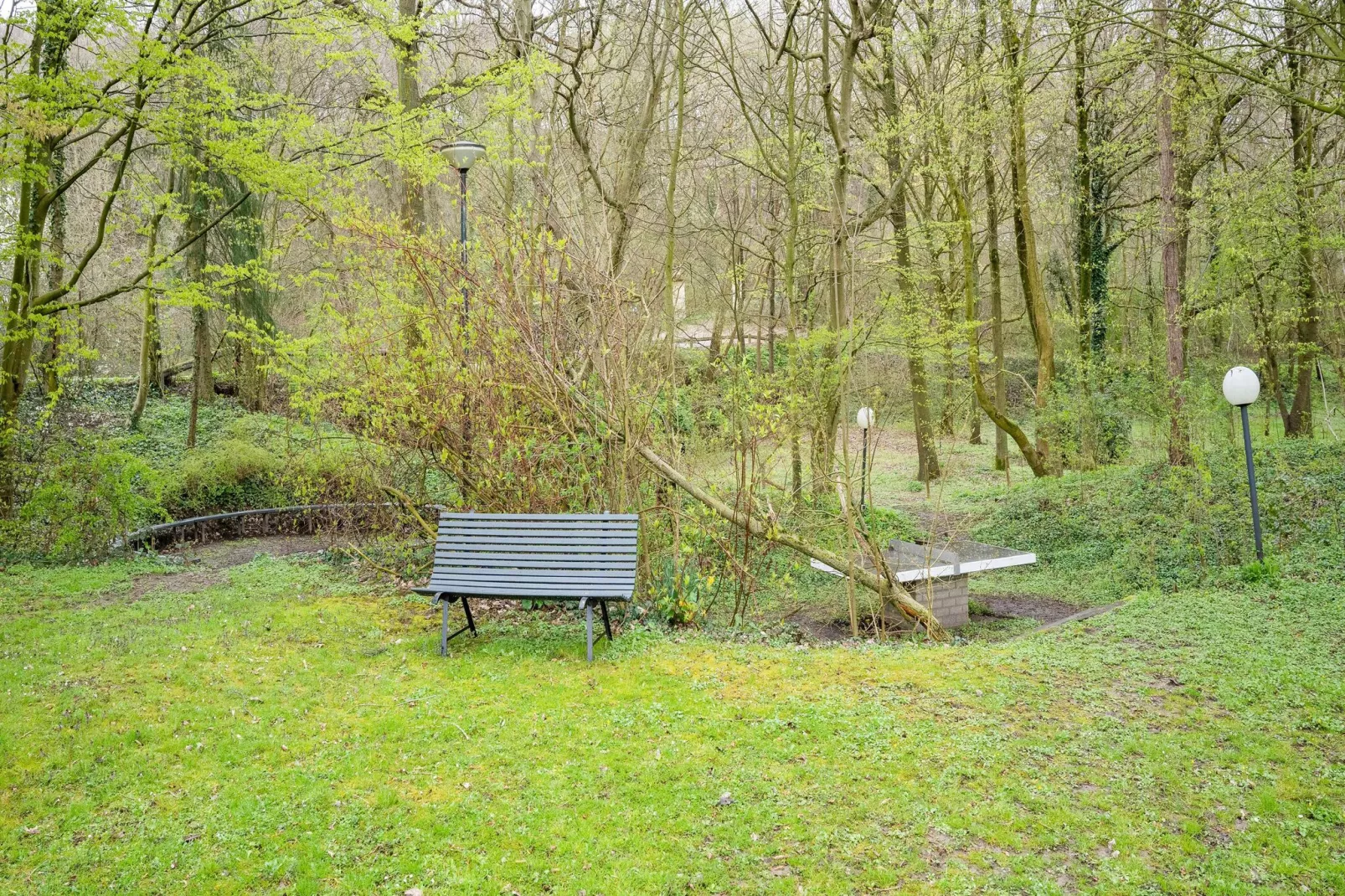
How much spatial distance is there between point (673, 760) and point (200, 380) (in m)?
15.6

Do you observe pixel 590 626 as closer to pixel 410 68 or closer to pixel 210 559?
pixel 210 559

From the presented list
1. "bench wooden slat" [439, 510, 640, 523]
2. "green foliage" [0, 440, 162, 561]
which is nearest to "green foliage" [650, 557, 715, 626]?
"bench wooden slat" [439, 510, 640, 523]

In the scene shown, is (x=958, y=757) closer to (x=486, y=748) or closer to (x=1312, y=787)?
(x=1312, y=787)

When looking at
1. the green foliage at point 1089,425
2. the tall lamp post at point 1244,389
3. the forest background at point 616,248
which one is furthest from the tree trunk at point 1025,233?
the tall lamp post at point 1244,389

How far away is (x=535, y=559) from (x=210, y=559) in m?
5.78

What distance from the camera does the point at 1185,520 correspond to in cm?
887

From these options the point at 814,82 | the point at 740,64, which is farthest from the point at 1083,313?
the point at 740,64

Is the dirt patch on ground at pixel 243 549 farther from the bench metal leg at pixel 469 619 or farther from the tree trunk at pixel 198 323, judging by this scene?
the tree trunk at pixel 198 323

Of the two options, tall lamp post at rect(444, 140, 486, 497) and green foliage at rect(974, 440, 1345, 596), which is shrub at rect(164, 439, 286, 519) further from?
green foliage at rect(974, 440, 1345, 596)

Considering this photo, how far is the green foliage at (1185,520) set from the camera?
777cm

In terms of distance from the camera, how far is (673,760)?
3.99 metres

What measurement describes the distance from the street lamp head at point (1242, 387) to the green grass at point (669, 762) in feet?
7.00

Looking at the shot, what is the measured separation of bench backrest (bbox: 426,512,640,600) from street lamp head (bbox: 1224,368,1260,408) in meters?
5.70

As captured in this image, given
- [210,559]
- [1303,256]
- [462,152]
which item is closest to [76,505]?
[210,559]
